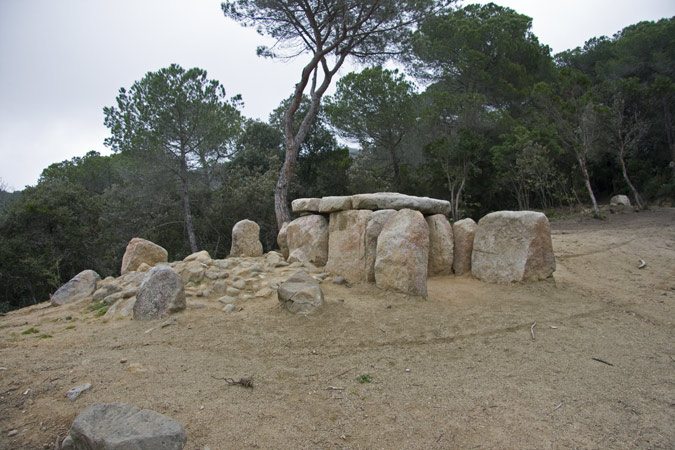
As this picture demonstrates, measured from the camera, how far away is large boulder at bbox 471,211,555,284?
5.25 metres

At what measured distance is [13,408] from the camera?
8.32 feet

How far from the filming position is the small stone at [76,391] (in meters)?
2.66

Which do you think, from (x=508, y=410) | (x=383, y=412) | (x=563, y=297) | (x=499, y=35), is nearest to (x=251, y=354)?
(x=383, y=412)

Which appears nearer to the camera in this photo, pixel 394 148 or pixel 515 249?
pixel 515 249

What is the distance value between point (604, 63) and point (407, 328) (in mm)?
22726

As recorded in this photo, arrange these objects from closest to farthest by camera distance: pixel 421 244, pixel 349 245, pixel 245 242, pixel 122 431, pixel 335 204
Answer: pixel 122 431 → pixel 421 244 → pixel 349 245 → pixel 335 204 → pixel 245 242

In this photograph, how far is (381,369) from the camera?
321 cm

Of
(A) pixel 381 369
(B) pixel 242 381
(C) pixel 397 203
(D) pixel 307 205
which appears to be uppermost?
(D) pixel 307 205

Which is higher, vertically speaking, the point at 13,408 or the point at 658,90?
the point at 658,90

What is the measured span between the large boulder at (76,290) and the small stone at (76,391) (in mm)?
3576

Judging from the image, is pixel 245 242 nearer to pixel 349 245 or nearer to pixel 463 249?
pixel 349 245

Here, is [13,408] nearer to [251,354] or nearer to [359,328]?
[251,354]

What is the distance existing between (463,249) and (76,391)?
481cm

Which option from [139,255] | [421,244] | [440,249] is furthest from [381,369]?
[139,255]
